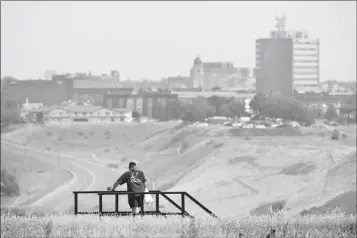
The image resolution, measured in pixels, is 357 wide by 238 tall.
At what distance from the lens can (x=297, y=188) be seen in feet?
240

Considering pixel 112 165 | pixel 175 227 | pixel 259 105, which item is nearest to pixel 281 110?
pixel 259 105

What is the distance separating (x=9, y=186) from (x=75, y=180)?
8.33 m

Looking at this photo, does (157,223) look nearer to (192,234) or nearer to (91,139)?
(192,234)

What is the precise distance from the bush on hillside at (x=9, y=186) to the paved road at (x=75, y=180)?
5.66ft

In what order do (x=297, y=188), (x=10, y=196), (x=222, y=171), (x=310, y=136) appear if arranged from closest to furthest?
(x=297, y=188) → (x=10, y=196) → (x=222, y=171) → (x=310, y=136)

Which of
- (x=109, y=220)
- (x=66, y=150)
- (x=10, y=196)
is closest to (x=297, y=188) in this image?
(x=10, y=196)

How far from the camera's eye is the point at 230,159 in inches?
4163

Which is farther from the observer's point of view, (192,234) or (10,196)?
(10,196)

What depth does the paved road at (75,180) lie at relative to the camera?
68.0m

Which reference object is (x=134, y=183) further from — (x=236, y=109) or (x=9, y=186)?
(x=236, y=109)

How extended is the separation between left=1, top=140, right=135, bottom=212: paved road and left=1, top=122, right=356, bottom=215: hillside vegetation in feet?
10.8

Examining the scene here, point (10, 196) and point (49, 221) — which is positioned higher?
point (49, 221)

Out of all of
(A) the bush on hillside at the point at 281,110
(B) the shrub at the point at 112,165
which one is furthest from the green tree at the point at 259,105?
(B) the shrub at the point at 112,165

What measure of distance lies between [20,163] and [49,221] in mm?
100445
